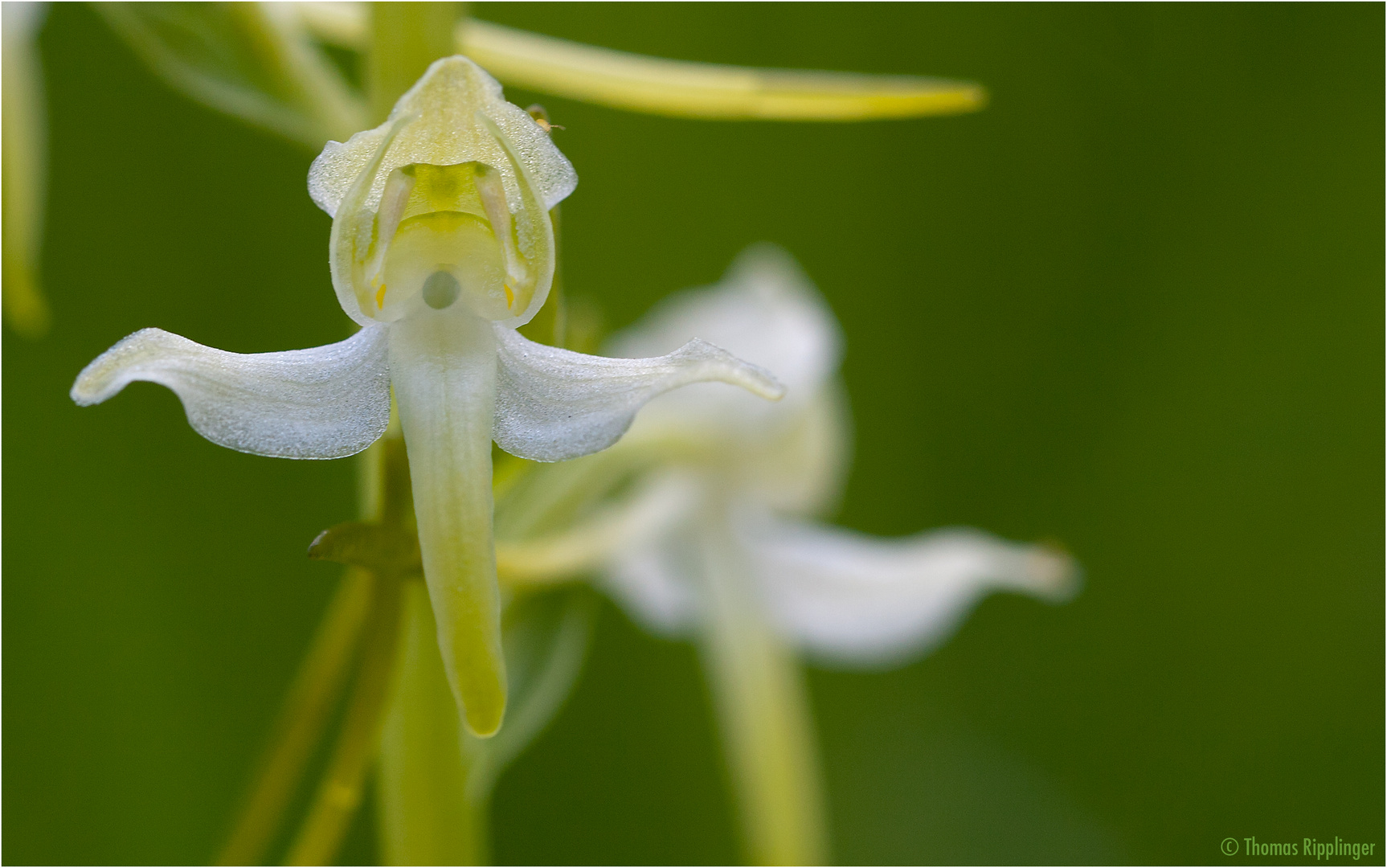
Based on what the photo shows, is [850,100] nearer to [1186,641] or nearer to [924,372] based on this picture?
[924,372]

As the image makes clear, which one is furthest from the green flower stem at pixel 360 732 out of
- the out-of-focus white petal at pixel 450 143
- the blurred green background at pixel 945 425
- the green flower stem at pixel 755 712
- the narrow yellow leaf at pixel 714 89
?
the blurred green background at pixel 945 425

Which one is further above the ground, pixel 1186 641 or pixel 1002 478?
pixel 1002 478

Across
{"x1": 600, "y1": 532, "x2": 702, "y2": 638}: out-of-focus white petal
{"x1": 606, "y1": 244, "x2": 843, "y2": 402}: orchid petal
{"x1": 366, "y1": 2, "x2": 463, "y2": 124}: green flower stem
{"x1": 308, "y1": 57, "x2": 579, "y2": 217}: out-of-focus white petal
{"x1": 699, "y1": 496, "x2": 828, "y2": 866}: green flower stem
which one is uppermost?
{"x1": 366, "y1": 2, "x2": 463, "y2": 124}: green flower stem

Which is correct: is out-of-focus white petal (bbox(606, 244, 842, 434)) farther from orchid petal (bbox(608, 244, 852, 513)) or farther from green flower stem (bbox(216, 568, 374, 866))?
green flower stem (bbox(216, 568, 374, 866))

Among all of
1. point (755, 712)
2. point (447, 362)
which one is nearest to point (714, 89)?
point (447, 362)

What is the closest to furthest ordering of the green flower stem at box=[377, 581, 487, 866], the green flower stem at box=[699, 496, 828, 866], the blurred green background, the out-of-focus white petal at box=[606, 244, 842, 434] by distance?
the green flower stem at box=[377, 581, 487, 866], the green flower stem at box=[699, 496, 828, 866], the out-of-focus white petal at box=[606, 244, 842, 434], the blurred green background

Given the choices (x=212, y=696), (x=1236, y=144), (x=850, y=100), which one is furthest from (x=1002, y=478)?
(x=850, y=100)

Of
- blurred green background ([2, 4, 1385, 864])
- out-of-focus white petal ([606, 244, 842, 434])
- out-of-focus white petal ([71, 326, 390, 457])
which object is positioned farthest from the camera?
blurred green background ([2, 4, 1385, 864])

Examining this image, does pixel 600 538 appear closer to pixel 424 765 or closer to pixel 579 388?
pixel 424 765

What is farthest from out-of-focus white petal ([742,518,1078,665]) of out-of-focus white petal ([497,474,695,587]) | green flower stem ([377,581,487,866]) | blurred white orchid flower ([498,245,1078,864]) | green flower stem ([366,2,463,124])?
green flower stem ([366,2,463,124])
